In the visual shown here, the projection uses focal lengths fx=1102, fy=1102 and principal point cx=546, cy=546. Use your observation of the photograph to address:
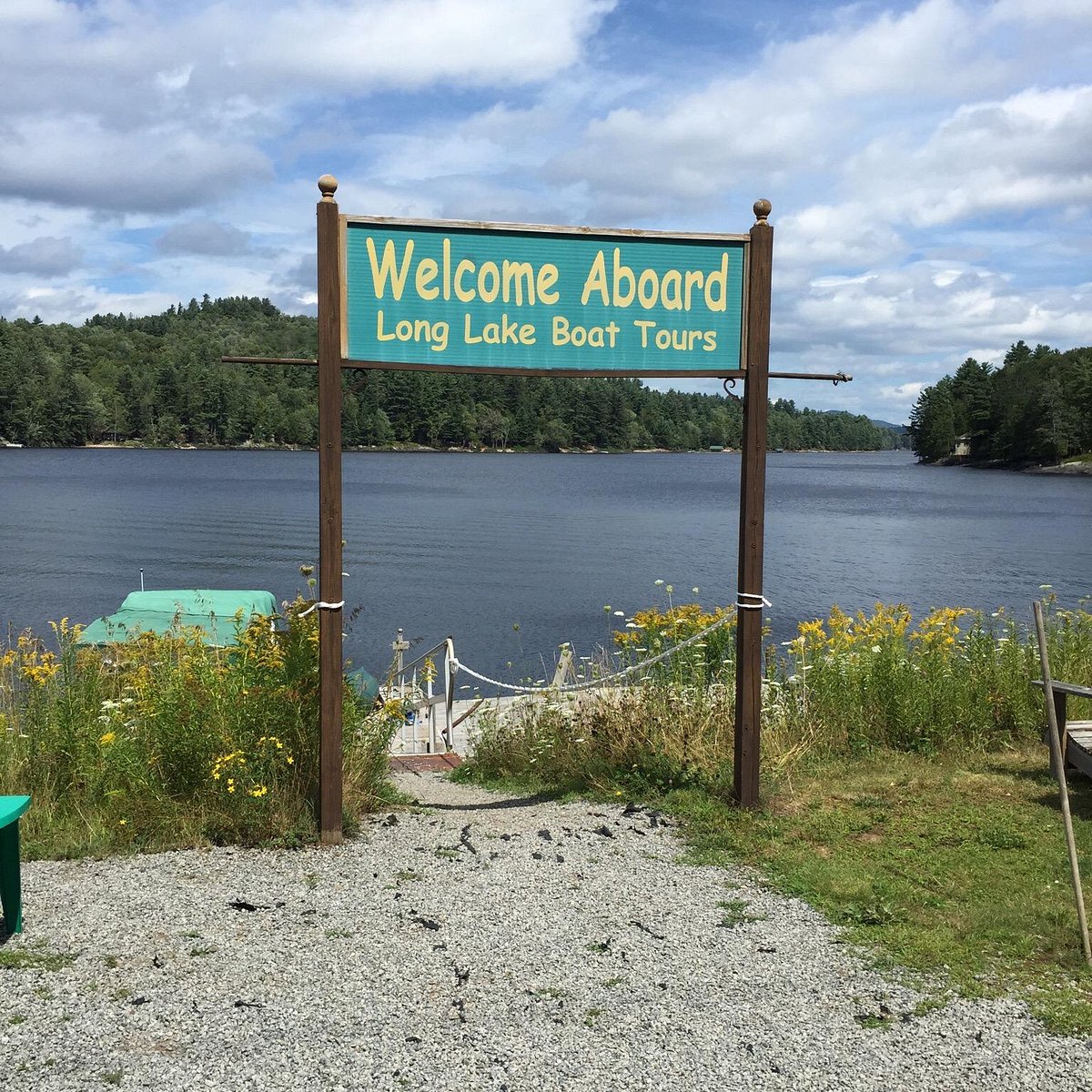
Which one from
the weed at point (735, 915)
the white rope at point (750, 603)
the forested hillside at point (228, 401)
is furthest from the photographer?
the forested hillside at point (228, 401)

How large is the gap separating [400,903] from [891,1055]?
2.46 m

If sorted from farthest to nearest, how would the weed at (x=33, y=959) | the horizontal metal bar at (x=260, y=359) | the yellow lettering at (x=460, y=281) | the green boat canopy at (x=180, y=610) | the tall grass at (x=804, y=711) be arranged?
the green boat canopy at (x=180, y=610) → the tall grass at (x=804, y=711) → the yellow lettering at (x=460, y=281) → the horizontal metal bar at (x=260, y=359) → the weed at (x=33, y=959)

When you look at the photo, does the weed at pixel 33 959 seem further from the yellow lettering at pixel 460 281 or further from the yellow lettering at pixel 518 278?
the yellow lettering at pixel 518 278

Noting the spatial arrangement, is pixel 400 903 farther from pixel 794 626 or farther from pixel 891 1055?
pixel 794 626

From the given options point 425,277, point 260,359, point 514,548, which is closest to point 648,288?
point 425,277

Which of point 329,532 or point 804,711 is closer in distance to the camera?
point 329,532

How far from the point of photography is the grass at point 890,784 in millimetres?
4977

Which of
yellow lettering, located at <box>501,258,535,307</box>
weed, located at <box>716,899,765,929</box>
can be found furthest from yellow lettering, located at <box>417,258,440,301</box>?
weed, located at <box>716,899,765,929</box>

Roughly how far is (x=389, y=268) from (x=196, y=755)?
3.10 m

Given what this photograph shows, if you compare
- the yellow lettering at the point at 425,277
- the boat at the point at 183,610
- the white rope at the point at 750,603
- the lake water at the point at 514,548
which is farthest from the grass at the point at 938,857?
the boat at the point at 183,610

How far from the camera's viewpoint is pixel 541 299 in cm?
674

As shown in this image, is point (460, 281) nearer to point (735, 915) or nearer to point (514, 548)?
point (735, 915)

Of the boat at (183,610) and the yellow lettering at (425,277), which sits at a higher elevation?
the yellow lettering at (425,277)

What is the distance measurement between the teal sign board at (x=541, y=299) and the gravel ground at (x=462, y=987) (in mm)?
2942
